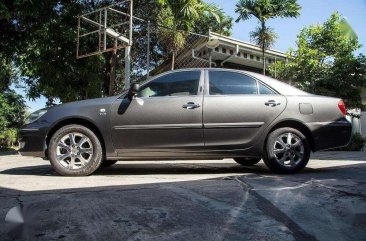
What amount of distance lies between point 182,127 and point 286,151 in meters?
1.49

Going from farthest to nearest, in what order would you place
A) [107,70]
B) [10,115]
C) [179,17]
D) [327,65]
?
[10,115]
[107,70]
[327,65]
[179,17]

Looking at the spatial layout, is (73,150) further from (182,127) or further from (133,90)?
(182,127)

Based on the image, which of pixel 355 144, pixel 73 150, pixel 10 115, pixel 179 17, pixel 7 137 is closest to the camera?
pixel 73 150

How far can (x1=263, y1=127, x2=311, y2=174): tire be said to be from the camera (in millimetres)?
5801

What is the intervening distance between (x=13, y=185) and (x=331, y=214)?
11.4ft

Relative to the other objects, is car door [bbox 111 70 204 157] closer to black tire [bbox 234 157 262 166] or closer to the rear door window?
the rear door window

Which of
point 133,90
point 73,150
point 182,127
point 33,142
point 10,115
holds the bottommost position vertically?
point 73,150

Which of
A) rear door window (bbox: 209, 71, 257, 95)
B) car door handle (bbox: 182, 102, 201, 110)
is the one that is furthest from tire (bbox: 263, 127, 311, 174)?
car door handle (bbox: 182, 102, 201, 110)

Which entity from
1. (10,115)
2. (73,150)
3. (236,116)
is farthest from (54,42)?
(10,115)

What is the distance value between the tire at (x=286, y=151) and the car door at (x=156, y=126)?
96cm

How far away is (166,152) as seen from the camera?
577 cm

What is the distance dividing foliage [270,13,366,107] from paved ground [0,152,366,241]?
1053 cm

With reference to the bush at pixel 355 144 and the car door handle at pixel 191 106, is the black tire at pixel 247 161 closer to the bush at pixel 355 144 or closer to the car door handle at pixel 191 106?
the car door handle at pixel 191 106

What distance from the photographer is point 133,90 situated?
5.74m
